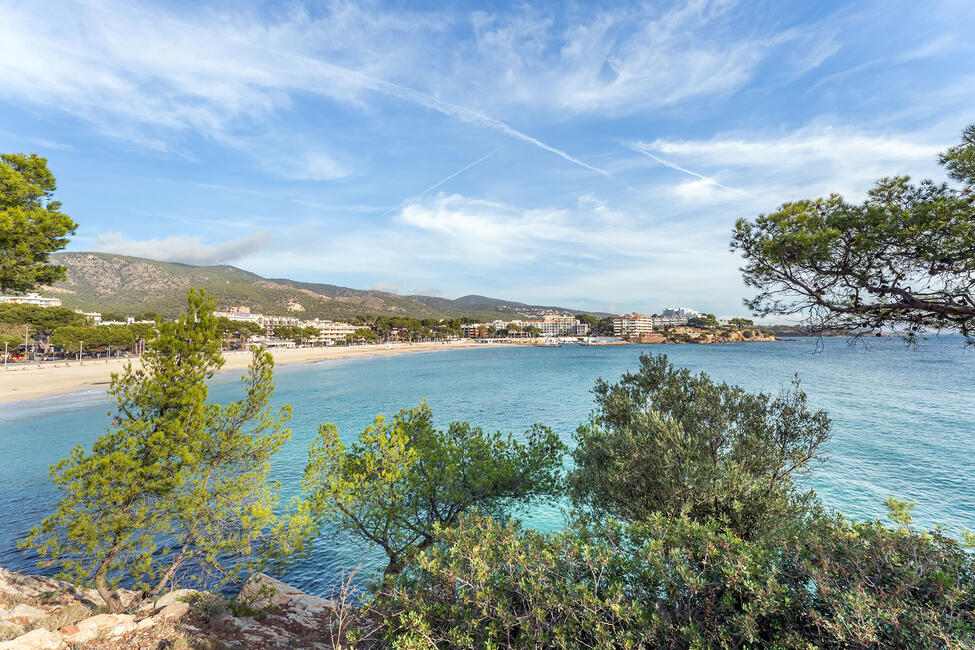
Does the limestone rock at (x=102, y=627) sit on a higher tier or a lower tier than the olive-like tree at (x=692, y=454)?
lower

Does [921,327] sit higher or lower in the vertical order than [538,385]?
higher

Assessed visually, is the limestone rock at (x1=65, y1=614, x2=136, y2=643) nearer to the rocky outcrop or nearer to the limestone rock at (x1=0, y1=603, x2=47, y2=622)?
the rocky outcrop

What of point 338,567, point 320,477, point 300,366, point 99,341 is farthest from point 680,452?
Answer: point 99,341

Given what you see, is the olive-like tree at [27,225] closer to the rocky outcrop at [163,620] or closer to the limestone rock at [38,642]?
the rocky outcrop at [163,620]

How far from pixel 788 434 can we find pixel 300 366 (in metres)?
86.1

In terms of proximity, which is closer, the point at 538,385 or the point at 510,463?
the point at 510,463

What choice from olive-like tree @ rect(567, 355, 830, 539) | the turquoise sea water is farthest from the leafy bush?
the turquoise sea water

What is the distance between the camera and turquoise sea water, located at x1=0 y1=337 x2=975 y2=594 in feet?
52.6

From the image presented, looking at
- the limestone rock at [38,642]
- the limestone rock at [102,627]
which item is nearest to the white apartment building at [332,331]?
the limestone rock at [102,627]

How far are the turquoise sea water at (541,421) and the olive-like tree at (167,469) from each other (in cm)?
507

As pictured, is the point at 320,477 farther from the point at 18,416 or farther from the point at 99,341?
the point at 99,341

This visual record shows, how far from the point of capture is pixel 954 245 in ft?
23.6

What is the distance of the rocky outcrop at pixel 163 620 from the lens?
6520 millimetres

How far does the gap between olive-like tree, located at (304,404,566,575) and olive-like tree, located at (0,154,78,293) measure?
8.59 meters
